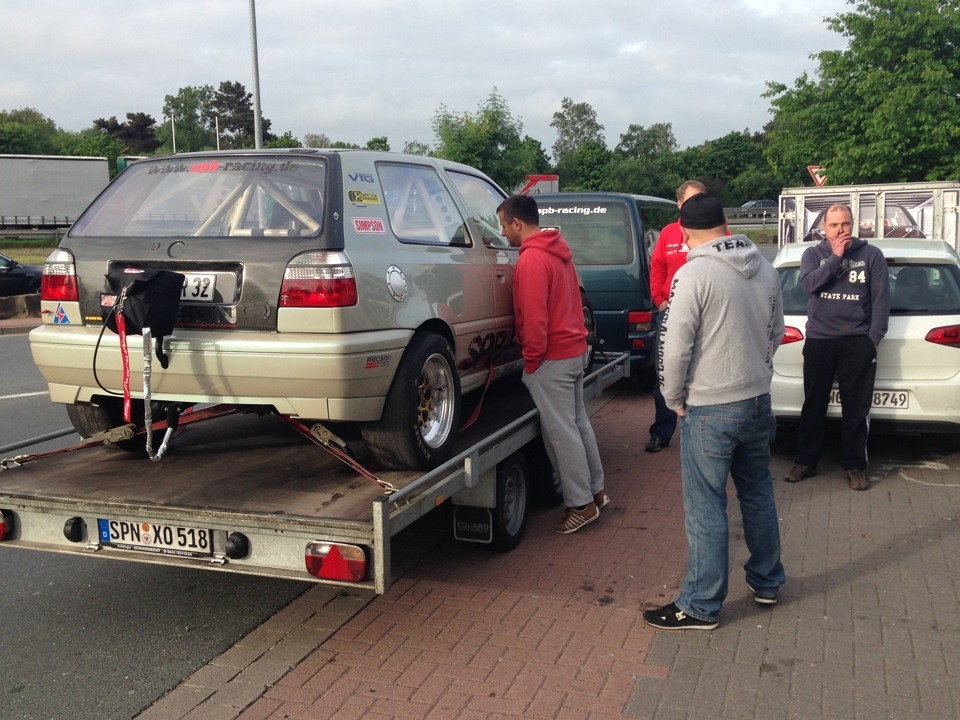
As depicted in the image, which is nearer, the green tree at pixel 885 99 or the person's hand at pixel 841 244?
the person's hand at pixel 841 244

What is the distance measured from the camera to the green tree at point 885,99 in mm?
17438

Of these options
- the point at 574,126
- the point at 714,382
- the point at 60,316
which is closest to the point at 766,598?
the point at 714,382

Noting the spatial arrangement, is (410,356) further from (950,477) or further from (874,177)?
(874,177)

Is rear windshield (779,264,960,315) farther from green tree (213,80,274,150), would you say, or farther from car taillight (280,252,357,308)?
green tree (213,80,274,150)

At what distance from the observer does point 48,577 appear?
204 inches

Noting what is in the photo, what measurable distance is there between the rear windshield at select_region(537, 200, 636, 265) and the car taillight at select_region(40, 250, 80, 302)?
6.08m

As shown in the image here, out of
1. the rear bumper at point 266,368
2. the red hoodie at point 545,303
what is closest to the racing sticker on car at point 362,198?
the rear bumper at point 266,368

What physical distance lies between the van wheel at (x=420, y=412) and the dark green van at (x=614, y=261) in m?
4.46

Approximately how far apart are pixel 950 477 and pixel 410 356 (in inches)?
177

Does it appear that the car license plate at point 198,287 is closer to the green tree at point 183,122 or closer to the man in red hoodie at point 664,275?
the man in red hoodie at point 664,275

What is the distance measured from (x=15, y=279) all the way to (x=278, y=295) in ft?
74.5

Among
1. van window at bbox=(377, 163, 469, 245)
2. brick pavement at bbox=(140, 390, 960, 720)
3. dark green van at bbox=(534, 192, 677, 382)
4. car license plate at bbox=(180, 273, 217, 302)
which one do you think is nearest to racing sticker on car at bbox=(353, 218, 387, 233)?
van window at bbox=(377, 163, 469, 245)

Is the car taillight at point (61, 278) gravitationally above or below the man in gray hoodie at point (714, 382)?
above

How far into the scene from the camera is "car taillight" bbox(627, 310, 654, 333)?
9688 millimetres
